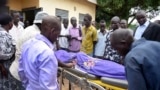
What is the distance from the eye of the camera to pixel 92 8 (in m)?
19.6

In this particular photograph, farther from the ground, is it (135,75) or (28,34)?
(28,34)

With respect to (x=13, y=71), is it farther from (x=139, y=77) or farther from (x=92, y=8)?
(x=92, y=8)

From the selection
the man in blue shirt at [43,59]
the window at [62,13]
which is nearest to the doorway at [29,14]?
the window at [62,13]

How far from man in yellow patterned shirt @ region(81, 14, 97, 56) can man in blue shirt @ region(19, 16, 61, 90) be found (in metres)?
4.37

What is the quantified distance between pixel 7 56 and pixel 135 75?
2545mm

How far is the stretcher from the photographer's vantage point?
159 inches

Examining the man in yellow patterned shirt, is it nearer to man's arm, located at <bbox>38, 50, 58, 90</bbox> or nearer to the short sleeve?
the short sleeve

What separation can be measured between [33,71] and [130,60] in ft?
3.53

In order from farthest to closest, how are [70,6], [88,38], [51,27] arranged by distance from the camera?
[70,6] → [88,38] → [51,27]

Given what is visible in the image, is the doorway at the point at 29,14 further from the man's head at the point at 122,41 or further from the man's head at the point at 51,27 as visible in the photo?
the man's head at the point at 122,41

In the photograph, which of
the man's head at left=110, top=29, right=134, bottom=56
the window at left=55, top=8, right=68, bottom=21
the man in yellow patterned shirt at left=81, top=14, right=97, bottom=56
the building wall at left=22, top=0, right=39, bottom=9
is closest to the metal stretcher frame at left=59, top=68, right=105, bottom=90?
the man's head at left=110, top=29, right=134, bottom=56

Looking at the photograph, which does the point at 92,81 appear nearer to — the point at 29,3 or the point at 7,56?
the point at 7,56

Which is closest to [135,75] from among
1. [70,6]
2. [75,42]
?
[75,42]

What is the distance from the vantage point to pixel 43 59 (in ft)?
10.3
